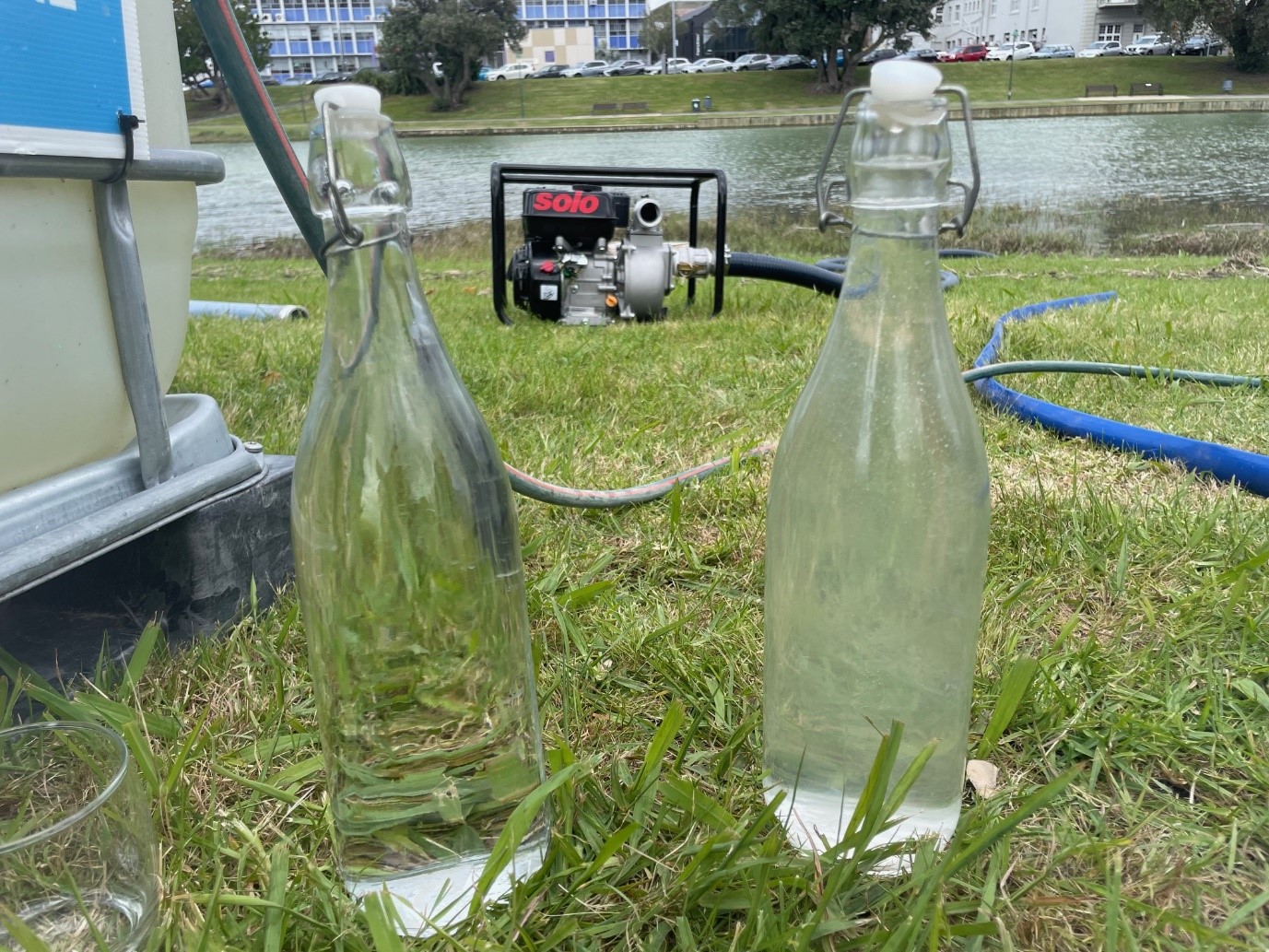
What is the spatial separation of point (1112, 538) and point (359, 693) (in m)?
1.25

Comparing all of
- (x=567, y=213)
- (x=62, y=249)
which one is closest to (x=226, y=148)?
(x=567, y=213)

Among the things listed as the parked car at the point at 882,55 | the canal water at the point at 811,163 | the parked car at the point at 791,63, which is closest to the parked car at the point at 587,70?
the parked car at the point at 791,63

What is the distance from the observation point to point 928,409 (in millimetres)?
665

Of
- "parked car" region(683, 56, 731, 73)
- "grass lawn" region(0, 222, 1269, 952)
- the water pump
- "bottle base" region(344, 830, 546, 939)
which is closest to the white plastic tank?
"grass lawn" region(0, 222, 1269, 952)

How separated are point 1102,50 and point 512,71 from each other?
33.0 m

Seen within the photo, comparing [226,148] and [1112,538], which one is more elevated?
[226,148]

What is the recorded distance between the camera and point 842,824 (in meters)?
0.77

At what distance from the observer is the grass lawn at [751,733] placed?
2.41 feet

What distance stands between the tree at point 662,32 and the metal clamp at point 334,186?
6668 centimetres

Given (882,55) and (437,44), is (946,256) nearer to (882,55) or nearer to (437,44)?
(882,55)

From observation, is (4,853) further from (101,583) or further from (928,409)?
(928,409)

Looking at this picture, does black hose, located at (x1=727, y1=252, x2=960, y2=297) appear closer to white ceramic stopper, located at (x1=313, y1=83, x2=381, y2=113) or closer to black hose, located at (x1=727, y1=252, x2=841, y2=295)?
black hose, located at (x1=727, y1=252, x2=841, y2=295)

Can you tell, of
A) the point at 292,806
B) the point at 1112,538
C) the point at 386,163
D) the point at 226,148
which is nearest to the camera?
the point at 386,163

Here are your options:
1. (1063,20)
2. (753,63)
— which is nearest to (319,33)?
(753,63)
